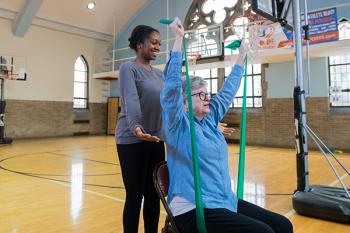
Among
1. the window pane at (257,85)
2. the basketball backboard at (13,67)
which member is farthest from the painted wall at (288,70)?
the basketball backboard at (13,67)

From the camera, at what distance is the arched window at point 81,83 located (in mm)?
12820

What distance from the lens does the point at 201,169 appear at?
4.33 feet

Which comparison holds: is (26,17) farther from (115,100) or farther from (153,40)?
(153,40)

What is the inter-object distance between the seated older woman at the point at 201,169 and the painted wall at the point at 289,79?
7.98 meters

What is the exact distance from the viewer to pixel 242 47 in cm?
176

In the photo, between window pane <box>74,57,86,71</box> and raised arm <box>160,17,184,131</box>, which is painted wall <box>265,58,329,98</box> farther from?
raised arm <box>160,17,184,131</box>

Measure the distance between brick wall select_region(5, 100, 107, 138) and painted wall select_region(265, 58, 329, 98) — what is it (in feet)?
24.8

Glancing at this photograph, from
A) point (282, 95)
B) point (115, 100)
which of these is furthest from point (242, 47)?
point (115, 100)

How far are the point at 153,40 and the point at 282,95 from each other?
8.17 metres

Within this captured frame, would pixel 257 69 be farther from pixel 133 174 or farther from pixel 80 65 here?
pixel 133 174

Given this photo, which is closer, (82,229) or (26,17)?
(82,229)

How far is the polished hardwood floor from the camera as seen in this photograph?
2.54m

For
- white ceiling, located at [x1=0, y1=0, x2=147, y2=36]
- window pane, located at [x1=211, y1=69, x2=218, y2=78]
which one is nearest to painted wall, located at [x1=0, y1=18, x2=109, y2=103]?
white ceiling, located at [x1=0, y1=0, x2=147, y2=36]

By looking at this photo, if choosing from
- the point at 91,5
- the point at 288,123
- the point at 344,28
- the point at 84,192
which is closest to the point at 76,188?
the point at 84,192
